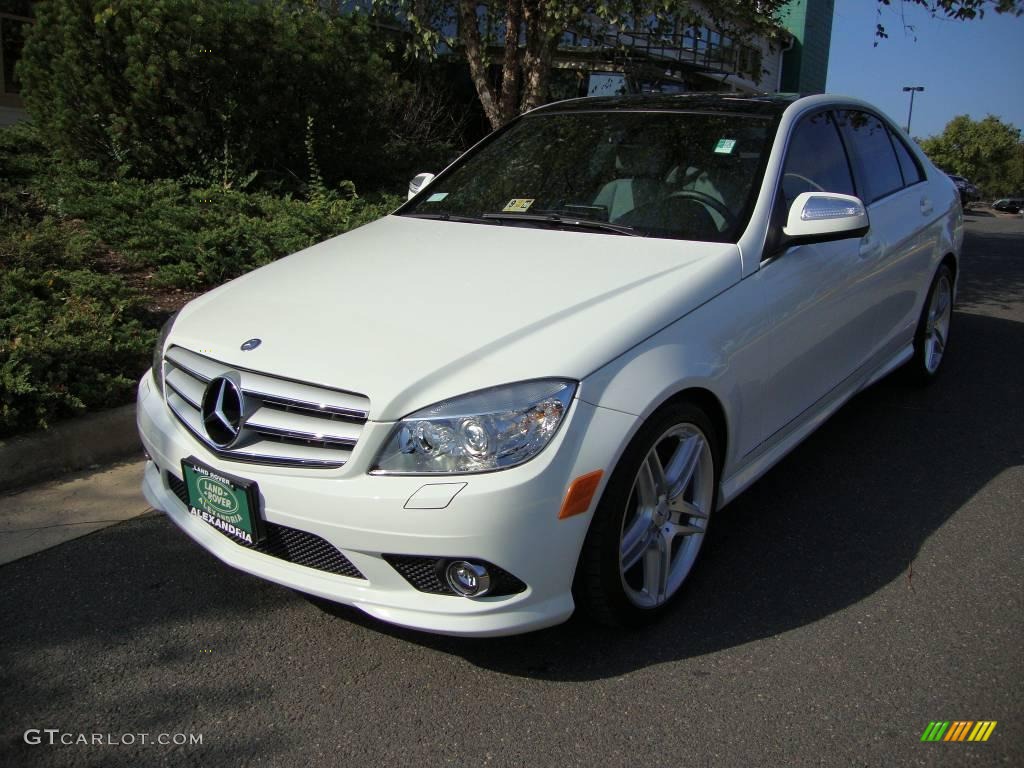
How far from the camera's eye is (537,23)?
823cm

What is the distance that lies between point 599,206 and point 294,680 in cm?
213

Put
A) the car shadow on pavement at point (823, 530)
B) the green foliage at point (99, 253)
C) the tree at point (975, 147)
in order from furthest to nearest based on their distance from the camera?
the tree at point (975, 147) → the green foliage at point (99, 253) → the car shadow on pavement at point (823, 530)

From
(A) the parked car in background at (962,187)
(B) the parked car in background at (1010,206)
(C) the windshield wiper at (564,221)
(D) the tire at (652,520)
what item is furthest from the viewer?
(B) the parked car in background at (1010,206)

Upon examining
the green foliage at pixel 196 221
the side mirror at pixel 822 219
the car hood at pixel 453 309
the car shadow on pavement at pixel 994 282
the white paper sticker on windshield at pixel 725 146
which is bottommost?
the car shadow on pavement at pixel 994 282

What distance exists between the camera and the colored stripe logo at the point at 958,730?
244cm

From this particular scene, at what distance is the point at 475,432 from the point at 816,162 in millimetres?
2359

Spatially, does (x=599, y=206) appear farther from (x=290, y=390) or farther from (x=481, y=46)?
(x=481, y=46)

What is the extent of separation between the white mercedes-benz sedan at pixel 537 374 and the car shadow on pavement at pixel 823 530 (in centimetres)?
17

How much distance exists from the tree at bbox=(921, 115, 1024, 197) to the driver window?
215 feet

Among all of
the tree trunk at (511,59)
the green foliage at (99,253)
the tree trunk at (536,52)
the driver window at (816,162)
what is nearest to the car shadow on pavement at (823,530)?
the driver window at (816,162)

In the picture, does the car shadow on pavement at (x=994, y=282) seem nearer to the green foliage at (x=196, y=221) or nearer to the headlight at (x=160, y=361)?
the green foliage at (x=196, y=221)

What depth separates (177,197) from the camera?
7395 mm

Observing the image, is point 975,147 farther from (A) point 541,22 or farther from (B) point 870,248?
(B) point 870,248

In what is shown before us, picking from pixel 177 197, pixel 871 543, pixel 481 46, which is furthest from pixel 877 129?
pixel 177 197
